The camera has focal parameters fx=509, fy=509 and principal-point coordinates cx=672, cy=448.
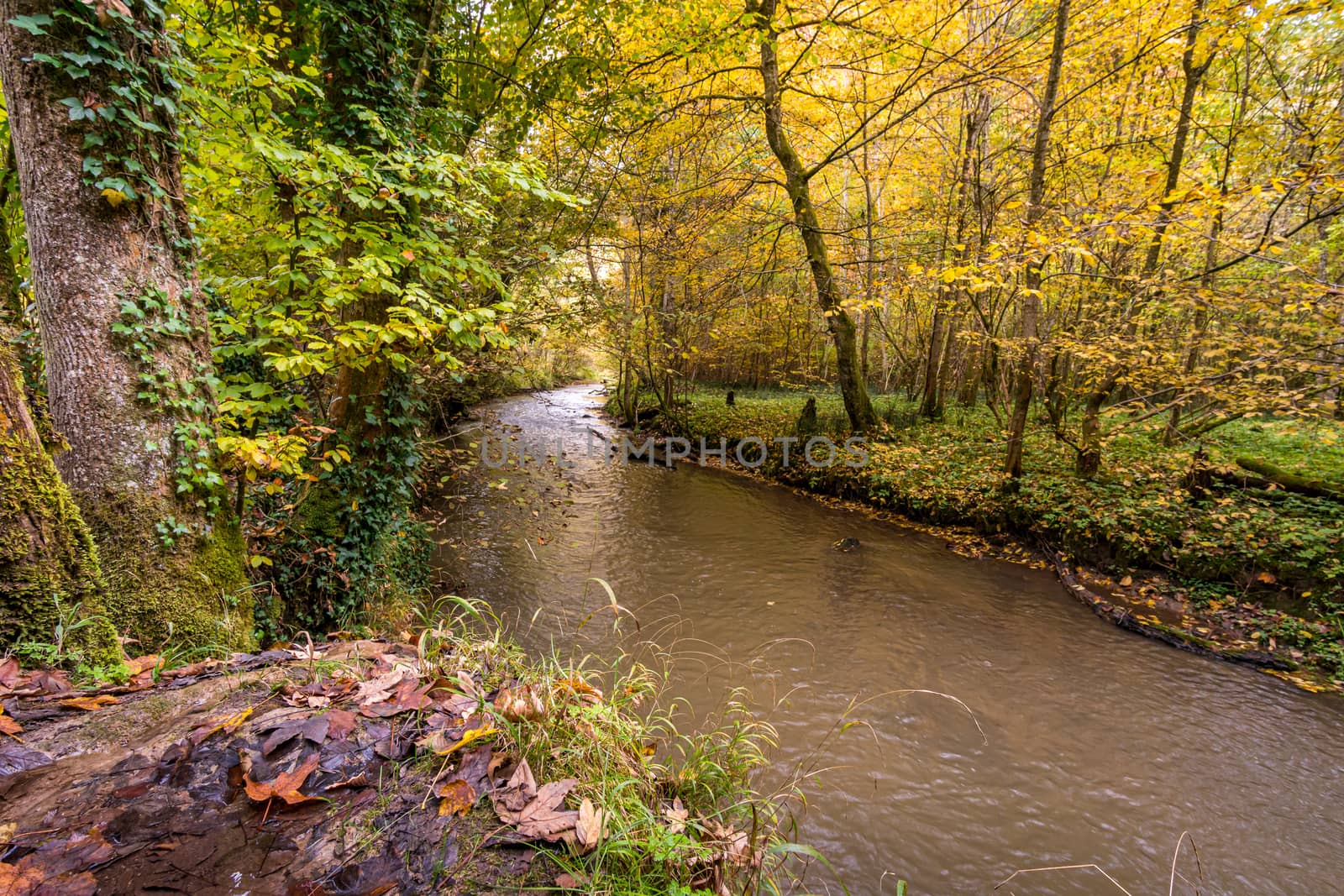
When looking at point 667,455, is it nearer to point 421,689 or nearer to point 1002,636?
point 1002,636

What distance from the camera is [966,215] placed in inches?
423

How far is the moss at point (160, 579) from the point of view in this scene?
8.25ft

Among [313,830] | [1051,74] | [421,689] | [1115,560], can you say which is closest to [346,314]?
[421,689]

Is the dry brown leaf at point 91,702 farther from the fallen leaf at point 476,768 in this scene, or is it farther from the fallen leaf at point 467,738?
the fallen leaf at point 476,768

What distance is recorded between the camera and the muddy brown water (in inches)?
132

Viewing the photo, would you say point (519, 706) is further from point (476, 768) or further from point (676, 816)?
point (676, 816)

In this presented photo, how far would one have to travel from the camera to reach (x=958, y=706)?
15.5 feet

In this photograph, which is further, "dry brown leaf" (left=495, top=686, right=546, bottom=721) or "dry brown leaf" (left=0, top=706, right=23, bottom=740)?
"dry brown leaf" (left=495, top=686, right=546, bottom=721)

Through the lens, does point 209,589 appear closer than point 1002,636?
Yes

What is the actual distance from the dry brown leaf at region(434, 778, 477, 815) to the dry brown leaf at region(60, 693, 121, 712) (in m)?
1.32

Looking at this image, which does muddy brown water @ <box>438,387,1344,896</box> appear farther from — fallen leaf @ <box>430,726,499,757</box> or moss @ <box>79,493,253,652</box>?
moss @ <box>79,493,253,652</box>

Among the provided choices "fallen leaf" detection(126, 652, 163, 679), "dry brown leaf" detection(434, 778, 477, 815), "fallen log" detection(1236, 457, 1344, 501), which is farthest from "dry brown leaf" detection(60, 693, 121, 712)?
"fallen log" detection(1236, 457, 1344, 501)

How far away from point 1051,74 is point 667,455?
10.9 metres

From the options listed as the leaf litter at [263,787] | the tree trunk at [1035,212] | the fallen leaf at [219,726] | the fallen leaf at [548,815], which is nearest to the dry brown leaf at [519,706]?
the leaf litter at [263,787]
